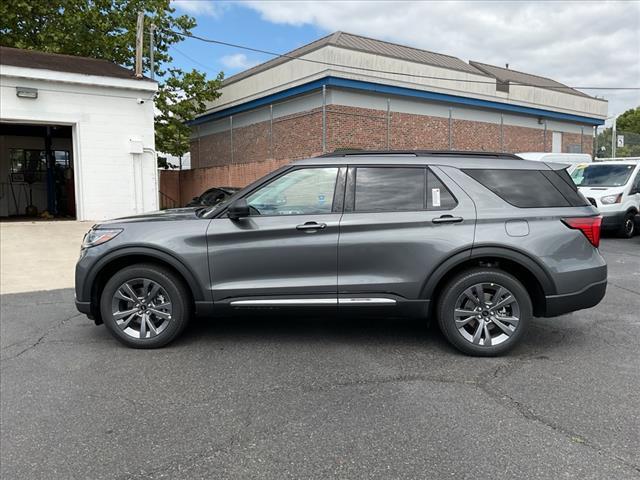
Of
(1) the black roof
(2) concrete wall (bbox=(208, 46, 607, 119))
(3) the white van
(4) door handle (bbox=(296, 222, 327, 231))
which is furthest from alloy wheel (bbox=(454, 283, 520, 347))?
(2) concrete wall (bbox=(208, 46, 607, 119))

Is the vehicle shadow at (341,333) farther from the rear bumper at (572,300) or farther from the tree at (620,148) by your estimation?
the tree at (620,148)

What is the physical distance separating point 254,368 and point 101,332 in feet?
6.82

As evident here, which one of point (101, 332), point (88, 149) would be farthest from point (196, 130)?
point (101, 332)

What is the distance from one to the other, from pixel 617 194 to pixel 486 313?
976 cm

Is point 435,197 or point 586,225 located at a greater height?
point 435,197

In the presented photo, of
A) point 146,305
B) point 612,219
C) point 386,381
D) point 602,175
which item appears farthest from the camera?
point 602,175

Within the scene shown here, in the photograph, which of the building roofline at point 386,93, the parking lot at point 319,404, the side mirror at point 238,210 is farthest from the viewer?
the building roofline at point 386,93

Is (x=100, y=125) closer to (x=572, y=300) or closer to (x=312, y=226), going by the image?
(x=312, y=226)

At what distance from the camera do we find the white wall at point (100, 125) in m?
13.6

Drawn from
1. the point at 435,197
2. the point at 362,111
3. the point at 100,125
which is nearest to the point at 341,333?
the point at 435,197

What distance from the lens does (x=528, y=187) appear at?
457cm

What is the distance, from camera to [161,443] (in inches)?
121

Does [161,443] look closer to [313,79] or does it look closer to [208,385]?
[208,385]

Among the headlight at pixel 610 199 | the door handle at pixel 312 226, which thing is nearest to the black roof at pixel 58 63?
the door handle at pixel 312 226
